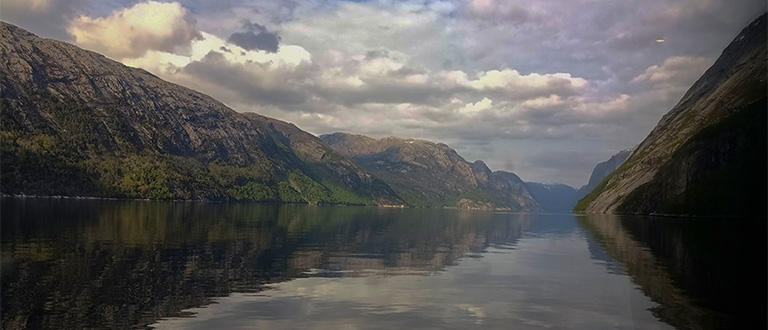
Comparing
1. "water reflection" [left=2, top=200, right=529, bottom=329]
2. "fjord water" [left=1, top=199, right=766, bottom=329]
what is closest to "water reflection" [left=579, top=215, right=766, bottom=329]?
"fjord water" [left=1, top=199, right=766, bottom=329]

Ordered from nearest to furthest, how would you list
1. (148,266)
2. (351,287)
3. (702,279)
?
1. (351,287)
2. (148,266)
3. (702,279)

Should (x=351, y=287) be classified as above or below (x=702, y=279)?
below

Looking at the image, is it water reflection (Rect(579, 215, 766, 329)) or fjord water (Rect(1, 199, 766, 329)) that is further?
water reflection (Rect(579, 215, 766, 329))

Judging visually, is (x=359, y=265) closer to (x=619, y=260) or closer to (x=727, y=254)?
(x=619, y=260)

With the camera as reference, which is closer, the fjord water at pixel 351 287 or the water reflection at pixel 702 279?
the fjord water at pixel 351 287

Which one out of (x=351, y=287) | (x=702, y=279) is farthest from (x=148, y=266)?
(x=702, y=279)

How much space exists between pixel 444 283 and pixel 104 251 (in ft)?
118

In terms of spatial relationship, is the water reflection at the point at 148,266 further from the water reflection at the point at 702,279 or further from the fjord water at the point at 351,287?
the water reflection at the point at 702,279

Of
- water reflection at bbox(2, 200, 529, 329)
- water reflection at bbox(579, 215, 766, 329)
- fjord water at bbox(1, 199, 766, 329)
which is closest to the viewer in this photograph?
water reflection at bbox(2, 200, 529, 329)

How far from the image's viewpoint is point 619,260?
71438mm

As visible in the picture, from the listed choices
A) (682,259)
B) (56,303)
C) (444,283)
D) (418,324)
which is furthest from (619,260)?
(56,303)

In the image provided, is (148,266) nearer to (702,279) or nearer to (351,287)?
(351,287)

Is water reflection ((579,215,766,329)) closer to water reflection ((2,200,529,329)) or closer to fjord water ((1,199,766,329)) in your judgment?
fjord water ((1,199,766,329))

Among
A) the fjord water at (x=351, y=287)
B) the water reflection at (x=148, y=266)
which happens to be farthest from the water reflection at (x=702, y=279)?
the water reflection at (x=148, y=266)
